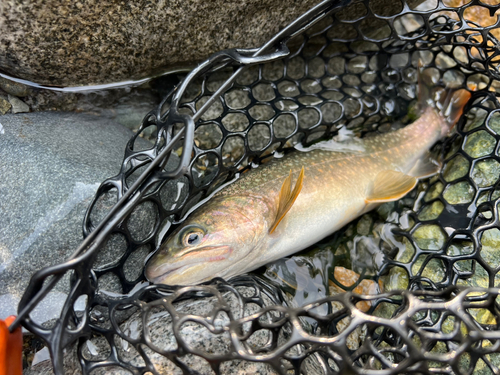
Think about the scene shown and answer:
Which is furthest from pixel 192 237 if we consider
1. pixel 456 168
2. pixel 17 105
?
pixel 456 168

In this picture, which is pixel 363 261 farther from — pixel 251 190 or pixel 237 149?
pixel 237 149

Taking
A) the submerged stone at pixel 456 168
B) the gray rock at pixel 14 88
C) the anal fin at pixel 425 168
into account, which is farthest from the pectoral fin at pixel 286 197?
the gray rock at pixel 14 88

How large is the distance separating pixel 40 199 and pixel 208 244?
3.48 feet

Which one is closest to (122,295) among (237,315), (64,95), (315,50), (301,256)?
(237,315)

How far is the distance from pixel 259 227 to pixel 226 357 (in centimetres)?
104

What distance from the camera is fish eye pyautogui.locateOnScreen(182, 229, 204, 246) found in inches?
89.0

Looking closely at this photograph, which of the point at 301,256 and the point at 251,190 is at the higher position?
the point at 251,190

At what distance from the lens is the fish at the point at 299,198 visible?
2.28 meters

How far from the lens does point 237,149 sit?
3021mm

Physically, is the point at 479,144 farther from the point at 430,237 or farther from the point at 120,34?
the point at 120,34

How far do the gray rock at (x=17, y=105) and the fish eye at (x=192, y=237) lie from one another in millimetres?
1688

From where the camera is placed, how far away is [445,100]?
121 inches

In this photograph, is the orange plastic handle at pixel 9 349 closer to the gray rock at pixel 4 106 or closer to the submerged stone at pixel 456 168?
the gray rock at pixel 4 106

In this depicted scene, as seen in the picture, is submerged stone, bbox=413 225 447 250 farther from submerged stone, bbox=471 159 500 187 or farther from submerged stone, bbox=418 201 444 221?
submerged stone, bbox=471 159 500 187
